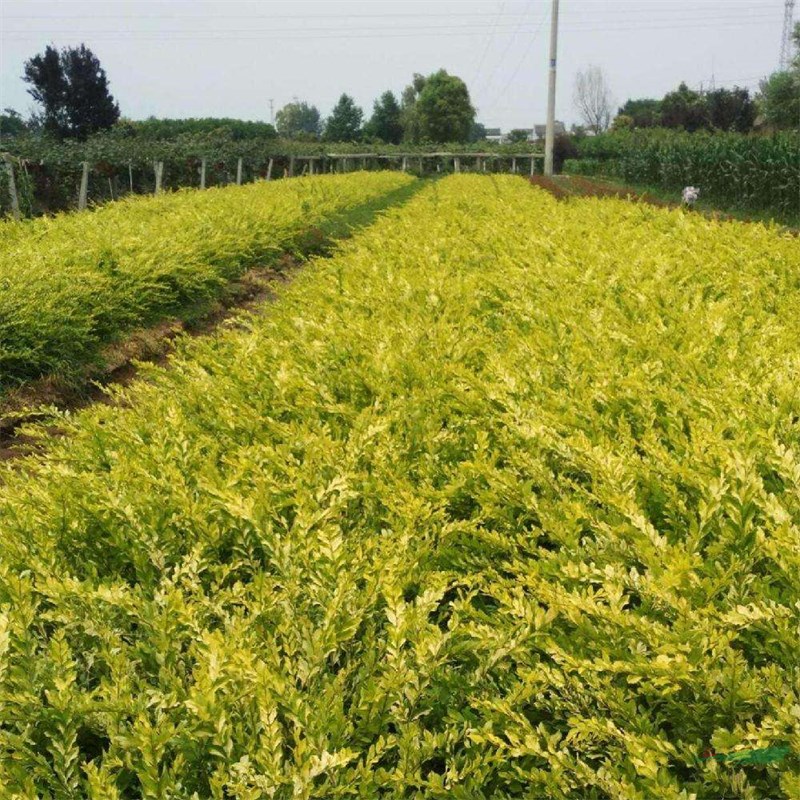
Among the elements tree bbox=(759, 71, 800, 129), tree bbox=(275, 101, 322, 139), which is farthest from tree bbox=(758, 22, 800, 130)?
tree bbox=(275, 101, 322, 139)

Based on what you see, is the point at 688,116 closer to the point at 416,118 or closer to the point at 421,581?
the point at 416,118

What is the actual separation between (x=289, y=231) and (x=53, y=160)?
12024 mm

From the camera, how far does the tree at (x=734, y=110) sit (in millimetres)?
79625

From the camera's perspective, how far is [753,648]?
1864 mm

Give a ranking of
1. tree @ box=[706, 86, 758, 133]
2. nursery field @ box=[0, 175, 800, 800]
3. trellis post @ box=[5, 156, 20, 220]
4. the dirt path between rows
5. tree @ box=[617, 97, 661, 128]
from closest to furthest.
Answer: nursery field @ box=[0, 175, 800, 800], the dirt path between rows, trellis post @ box=[5, 156, 20, 220], tree @ box=[706, 86, 758, 133], tree @ box=[617, 97, 661, 128]

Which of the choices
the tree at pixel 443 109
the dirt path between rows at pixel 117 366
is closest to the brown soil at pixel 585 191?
the dirt path between rows at pixel 117 366

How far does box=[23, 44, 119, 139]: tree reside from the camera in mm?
61688

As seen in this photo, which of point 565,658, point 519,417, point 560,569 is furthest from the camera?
point 519,417

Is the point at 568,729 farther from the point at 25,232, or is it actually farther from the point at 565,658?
the point at 25,232

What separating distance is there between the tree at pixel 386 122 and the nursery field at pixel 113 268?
86.5 m

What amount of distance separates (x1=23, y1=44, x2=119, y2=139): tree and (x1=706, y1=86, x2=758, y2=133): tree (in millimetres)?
57042

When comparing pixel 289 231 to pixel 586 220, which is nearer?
pixel 586 220

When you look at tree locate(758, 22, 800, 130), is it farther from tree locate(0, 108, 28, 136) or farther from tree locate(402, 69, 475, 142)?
tree locate(0, 108, 28, 136)

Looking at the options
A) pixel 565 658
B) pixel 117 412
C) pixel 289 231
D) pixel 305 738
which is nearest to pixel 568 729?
pixel 565 658
